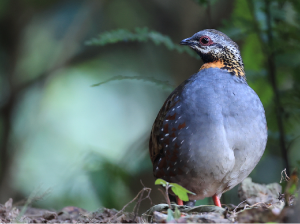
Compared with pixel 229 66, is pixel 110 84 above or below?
below

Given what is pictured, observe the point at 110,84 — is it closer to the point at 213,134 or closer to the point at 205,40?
the point at 205,40

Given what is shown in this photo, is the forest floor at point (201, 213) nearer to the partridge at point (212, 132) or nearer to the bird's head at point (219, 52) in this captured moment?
the partridge at point (212, 132)

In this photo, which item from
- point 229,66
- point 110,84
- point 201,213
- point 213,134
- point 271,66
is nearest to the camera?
point 201,213

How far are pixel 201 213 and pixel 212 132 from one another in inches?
33.3

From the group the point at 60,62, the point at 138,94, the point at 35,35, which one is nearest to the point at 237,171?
the point at 60,62

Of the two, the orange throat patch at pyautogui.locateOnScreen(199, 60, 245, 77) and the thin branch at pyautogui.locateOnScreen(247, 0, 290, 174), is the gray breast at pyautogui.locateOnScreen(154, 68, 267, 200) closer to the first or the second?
the orange throat patch at pyautogui.locateOnScreen(199, 60, 245, 77)

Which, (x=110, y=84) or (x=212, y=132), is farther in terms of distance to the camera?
(x=110, y=84)

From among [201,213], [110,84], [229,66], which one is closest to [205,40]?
[229,66]

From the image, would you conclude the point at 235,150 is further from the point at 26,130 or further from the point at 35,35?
the point at 35,35

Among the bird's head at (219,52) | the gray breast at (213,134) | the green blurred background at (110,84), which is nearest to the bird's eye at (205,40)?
the bird's head at (219,52)

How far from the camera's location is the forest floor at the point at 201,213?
1932 mm

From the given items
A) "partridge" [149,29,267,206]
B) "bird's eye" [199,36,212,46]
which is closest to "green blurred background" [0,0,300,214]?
"bird's eye" [199,36,212,46]

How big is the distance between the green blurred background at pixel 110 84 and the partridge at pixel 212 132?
0.97 m

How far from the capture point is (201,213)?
93.0 inches
